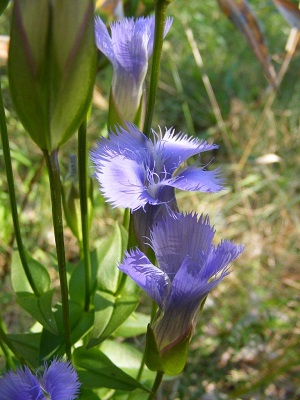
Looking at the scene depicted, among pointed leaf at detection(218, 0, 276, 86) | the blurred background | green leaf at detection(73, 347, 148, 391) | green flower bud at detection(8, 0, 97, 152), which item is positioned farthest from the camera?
the blurred background

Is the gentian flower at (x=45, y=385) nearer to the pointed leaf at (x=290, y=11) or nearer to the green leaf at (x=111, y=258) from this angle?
the green leaf at (x=111, y=258)

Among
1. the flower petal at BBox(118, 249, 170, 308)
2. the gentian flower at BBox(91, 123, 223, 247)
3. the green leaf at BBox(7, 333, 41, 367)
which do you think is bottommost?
the green leaf at BBox(7, 333, 41, 367)

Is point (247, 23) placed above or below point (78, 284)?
above

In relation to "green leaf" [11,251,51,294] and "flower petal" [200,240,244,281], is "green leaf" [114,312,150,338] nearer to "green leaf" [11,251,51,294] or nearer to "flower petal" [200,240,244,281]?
"green leaf" [11,251,51,294]

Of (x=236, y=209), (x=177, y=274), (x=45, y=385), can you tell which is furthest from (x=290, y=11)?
(x=236, y=209)

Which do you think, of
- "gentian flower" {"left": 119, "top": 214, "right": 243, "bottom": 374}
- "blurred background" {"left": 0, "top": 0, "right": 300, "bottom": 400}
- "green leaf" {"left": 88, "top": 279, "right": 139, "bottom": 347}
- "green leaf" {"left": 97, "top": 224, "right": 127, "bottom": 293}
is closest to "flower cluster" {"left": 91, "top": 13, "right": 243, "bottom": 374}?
"gentian flower" {"left": 119, "top": 214, "right": 243, "bottom": 374}

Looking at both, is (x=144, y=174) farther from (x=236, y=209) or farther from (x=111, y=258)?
(x=236, y=209)

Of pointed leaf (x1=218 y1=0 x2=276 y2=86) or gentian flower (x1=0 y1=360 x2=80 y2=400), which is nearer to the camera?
gentian flower (x1=0 y1=360 x2=80 y2=400)

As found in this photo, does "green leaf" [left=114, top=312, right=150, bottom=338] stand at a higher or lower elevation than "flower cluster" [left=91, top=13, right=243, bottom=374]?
lower
